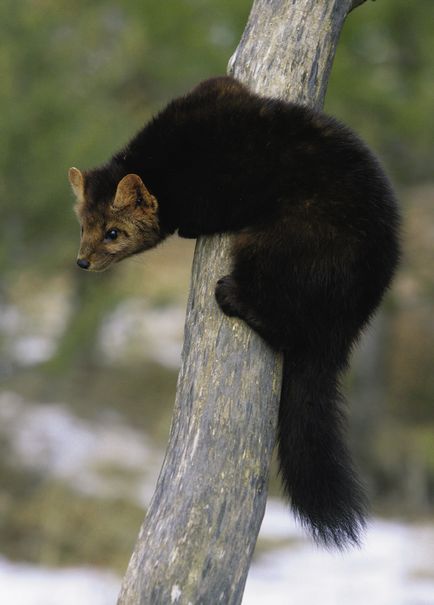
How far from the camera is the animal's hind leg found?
303cm

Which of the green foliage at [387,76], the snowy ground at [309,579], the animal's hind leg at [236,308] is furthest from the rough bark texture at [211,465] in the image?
the green foliage at [387,76]

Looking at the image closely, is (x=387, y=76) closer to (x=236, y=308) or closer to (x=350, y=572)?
(x=350, y=572)

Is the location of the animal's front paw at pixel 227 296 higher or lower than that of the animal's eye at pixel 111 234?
lower

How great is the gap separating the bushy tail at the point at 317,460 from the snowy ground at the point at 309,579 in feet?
14.6

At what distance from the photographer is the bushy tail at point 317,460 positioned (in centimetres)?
302

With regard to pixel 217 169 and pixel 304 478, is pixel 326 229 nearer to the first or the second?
pixel 217 169

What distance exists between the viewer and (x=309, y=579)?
26.9 feet

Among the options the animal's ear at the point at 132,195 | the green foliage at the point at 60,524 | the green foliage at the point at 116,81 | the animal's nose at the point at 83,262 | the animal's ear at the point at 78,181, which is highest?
the green foliage at the point at 116,81

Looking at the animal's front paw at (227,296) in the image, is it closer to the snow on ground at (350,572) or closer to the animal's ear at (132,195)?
the animal's ear at (132,195)

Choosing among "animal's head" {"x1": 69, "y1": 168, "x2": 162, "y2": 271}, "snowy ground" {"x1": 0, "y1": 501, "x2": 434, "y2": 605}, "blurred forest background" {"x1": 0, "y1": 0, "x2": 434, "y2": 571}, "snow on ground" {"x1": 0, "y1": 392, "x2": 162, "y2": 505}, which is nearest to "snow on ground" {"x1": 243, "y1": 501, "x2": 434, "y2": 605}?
"snowy ground" {"x1": 0, "y1": 501, "x2": 434, "y2": 605}

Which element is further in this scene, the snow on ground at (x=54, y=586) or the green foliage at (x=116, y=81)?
the green foliage at (x=116, y=81)

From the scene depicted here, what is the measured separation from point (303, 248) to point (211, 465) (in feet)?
2.51

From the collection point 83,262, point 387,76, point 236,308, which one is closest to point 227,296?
point 236,308

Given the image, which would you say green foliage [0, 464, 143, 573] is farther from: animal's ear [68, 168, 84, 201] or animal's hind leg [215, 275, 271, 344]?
animal's hind leg [215, 275, 271, 344]
